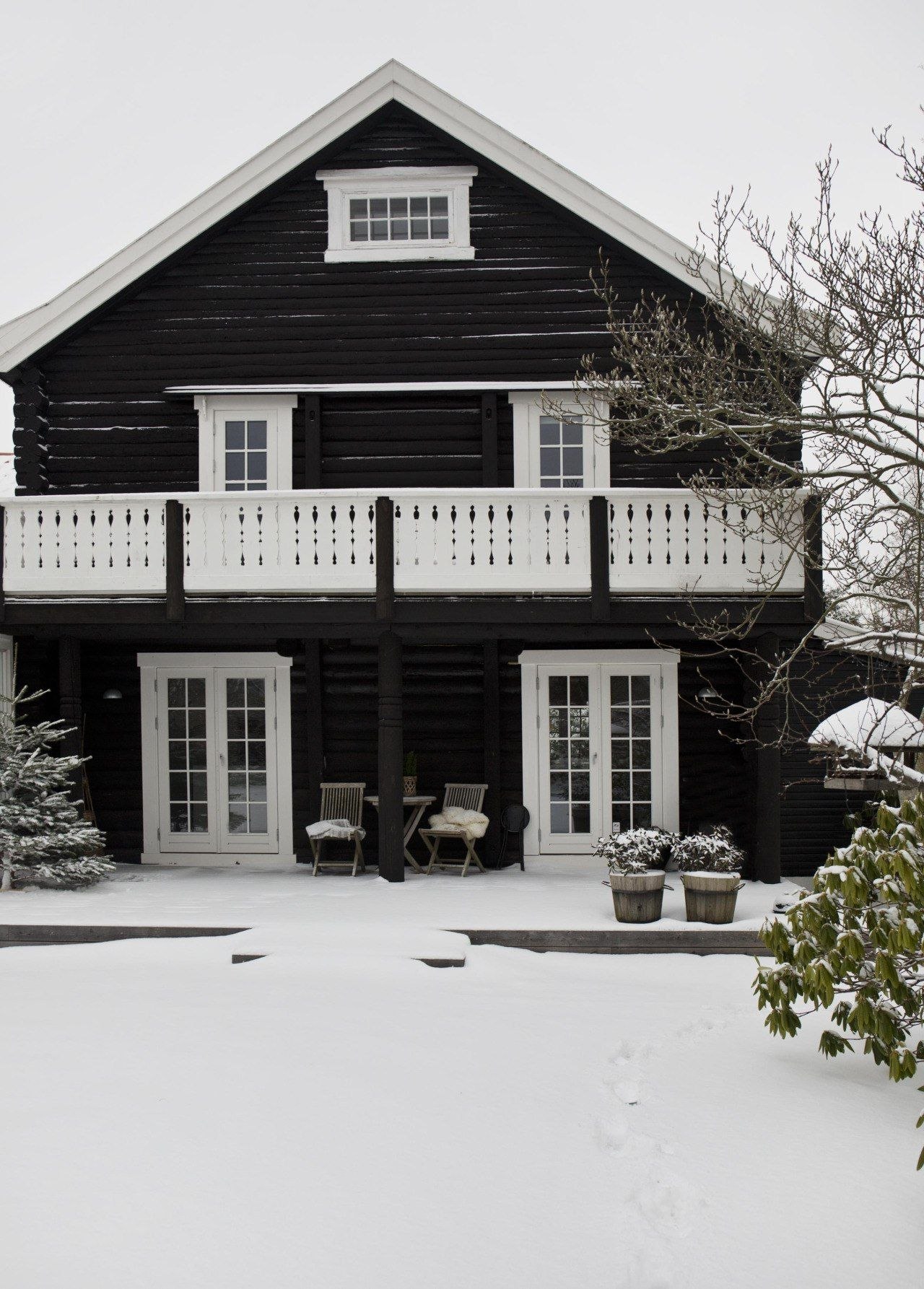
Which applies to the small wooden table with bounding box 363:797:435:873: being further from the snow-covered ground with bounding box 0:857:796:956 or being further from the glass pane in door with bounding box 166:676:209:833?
the glass pane in door with bounding box 166:676:209:833

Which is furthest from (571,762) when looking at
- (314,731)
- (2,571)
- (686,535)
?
(2,571)

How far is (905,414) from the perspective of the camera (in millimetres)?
8375

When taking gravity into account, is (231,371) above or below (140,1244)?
above

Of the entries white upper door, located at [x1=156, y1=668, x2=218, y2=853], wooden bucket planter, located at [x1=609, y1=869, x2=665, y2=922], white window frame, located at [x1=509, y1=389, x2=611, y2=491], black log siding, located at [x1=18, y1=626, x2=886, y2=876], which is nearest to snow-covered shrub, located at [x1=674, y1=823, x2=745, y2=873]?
wooden bucket planter, located at [x1=609, y1=869, x2=665, y2=922]

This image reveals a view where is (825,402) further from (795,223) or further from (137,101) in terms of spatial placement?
(137,101)

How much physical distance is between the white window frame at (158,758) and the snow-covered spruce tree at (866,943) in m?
7.78

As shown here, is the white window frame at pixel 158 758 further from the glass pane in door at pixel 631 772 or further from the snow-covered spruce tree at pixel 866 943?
the snow-covered spruce tree at pixel 866 943

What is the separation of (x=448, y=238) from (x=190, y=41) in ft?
99.1

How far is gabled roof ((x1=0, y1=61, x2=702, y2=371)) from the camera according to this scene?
12.7 meters

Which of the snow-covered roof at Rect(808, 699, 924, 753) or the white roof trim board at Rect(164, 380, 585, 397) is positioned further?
the white roof trim board at Rect(164, 380, 585, 397)

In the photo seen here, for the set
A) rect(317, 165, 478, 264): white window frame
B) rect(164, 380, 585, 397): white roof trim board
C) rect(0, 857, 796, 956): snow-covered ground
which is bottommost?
rect(0, 857, 796, 956): snow-covered ground

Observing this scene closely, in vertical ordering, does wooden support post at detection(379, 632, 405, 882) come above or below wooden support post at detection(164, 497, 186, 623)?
below

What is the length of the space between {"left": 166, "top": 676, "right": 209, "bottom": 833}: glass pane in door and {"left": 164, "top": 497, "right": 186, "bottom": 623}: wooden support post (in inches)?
88.5

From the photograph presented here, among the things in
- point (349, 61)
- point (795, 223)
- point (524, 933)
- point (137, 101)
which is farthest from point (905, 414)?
point (349, 61)
